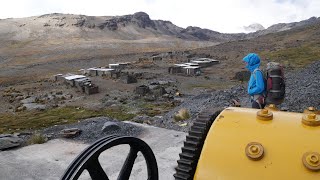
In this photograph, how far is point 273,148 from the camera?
2918 millimetres

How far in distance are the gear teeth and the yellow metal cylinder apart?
0.57 m

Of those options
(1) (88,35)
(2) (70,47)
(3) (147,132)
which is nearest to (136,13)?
(1) (88,35)

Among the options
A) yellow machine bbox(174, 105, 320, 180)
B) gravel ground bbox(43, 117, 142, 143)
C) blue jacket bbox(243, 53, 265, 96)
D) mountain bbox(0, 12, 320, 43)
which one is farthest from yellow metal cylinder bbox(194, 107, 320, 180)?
mountain bbox(0, 12, 320, 43)

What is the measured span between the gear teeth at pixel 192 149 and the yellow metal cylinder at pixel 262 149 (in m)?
0.57

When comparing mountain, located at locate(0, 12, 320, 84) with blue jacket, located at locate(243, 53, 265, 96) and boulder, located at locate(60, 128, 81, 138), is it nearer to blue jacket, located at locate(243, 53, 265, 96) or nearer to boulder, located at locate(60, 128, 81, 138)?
boulder, located at locate(60, 128, 81, 138)

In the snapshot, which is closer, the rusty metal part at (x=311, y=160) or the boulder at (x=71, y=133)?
the rusty metal part at (x=311, y=160)

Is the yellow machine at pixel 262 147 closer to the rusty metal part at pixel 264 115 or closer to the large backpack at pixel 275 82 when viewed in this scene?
the rusty metal part at pixel 264 115

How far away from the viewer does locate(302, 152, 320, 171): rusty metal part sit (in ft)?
8.73

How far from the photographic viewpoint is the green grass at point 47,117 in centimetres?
1652

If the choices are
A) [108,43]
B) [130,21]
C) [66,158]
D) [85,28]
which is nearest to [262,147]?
[66,158]

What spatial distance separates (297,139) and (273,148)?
0.67 feet

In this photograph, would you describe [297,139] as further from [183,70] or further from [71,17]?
[71,17]

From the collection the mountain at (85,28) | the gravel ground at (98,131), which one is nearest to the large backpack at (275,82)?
the gravel ground at (98,131)

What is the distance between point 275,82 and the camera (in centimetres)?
614
